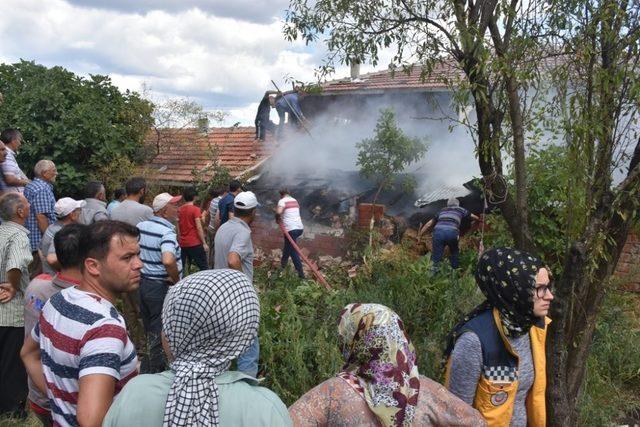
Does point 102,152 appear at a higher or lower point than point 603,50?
lower

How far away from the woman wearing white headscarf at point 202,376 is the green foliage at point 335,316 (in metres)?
2.56

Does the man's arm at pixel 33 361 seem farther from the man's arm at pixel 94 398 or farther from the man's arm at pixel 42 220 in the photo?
the man's arm at pixel 42 220

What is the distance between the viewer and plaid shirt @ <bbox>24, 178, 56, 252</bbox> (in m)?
5.81

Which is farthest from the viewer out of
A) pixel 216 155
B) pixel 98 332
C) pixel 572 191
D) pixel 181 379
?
pixel 216 155

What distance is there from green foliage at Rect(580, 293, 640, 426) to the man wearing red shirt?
185 inches

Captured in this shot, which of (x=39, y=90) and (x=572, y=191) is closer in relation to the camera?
(x=572, y=191)

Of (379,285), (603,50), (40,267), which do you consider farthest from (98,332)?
(379,285)

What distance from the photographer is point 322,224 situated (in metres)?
10.5

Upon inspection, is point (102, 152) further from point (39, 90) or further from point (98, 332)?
point (98, 332)

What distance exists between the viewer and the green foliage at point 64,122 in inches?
465

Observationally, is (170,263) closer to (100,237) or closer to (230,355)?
(100,237)

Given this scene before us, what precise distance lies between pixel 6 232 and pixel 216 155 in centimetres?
926

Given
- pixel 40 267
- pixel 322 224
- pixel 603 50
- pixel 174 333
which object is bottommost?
pixel 322 224

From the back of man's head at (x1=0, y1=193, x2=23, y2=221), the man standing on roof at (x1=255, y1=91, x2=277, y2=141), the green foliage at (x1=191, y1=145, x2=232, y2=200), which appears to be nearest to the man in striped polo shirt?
the back of man's head at (x1=0, y1=193, x2=23, y2=221)
